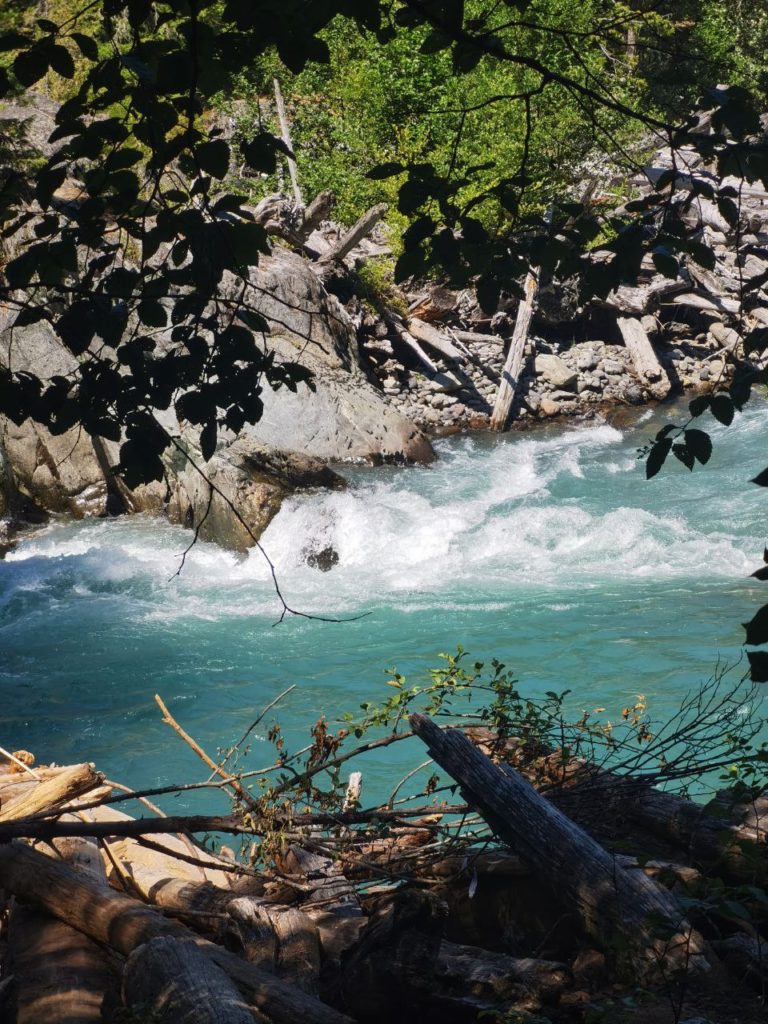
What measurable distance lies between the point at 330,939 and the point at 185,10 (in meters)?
2.75

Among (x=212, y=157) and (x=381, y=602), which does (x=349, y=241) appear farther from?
(x=212, y=157)

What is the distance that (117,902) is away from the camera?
314 cm

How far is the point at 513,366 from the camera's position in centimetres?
1705

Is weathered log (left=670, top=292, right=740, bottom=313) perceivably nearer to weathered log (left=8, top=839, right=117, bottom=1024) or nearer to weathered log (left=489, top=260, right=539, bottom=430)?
weathered log (left=489, top=260, right=539, bottom=430)

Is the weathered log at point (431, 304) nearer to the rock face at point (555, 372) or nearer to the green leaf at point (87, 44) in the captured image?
the rock face at point (555, 372)

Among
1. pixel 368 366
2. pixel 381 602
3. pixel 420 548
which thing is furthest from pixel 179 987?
pixel 368 366

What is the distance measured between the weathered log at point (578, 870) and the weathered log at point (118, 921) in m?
0.76

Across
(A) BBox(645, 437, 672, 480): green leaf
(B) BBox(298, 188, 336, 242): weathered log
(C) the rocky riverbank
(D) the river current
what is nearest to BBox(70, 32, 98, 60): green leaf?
(A) BBox(645, 437, 672, 480): green leaf

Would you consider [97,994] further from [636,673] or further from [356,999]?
[636,673]

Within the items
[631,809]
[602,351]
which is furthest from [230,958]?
[602,351]

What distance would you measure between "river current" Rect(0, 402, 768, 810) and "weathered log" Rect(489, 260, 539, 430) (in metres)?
2.34

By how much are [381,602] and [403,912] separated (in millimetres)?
7239

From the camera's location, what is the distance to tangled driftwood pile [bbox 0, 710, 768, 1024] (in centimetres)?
275

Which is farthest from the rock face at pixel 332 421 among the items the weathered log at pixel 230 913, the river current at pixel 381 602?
the weathered log at pixel 230 913
